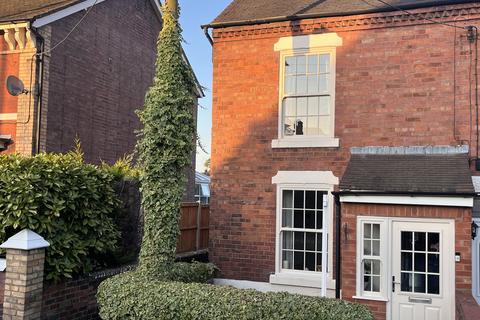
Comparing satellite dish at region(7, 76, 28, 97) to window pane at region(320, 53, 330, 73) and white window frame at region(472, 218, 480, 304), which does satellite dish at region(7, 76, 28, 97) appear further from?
white window frame at region(472, 218, 480, 304)

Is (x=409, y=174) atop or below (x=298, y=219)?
atop

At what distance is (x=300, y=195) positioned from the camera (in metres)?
9.91

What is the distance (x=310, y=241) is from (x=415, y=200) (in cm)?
268

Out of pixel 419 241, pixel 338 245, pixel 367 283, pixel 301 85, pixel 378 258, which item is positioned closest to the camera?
pixel 419 241

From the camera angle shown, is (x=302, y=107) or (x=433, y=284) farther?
(x=302, y=107)

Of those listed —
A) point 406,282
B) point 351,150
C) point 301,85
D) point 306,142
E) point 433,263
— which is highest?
point 301,85

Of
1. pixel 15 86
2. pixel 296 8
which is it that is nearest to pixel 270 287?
pixel 296 8

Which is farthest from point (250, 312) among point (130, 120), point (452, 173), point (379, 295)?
point (130, 120)

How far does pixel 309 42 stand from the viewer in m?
10.0

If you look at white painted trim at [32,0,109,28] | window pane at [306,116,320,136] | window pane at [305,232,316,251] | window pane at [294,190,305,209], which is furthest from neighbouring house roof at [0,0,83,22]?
window pane at [305,232,316,251]

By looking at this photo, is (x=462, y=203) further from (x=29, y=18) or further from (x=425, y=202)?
(x=29, y=18)

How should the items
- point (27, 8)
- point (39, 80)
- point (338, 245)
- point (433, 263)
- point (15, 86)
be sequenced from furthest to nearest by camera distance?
point (27, 8)
point (39, 80)
point (15, 86)
point (338, 245)
point (433, 263)

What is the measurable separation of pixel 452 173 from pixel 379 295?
2520mm

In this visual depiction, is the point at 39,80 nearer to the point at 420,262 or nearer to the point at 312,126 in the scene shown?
the point at 312,126
